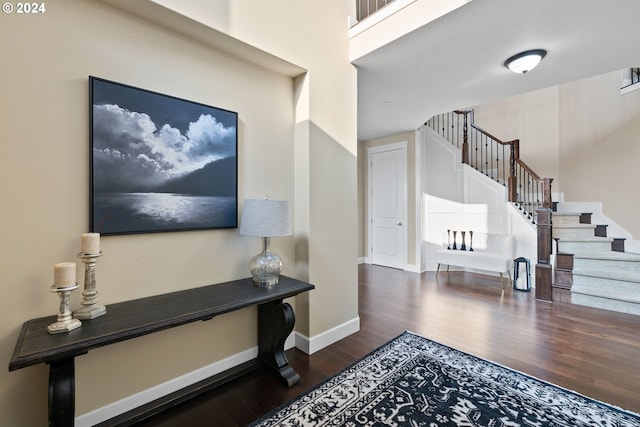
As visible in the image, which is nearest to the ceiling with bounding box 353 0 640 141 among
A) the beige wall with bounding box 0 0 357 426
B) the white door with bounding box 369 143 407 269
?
the beige wall with bounding box 0 0 357 426

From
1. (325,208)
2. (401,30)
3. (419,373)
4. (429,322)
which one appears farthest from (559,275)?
(401,30)

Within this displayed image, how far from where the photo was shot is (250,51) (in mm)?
2107

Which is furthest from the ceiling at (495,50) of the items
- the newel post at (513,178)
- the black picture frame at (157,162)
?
the black picture frame at (157,162)

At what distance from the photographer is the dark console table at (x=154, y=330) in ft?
3.92

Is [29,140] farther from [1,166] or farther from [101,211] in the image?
[101,211]

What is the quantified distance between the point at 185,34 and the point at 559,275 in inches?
200

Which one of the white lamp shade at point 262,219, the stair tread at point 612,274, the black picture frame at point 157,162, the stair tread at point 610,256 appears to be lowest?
the stair tread at point 612,274

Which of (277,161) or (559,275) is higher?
(277,161)

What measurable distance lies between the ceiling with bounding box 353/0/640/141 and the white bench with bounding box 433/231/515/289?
7.78 feet

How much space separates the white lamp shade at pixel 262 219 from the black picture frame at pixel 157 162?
8.5 inches

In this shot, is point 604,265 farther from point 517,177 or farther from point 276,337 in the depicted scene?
point 276,337

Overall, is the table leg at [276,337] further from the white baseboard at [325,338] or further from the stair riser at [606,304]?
the stair riser at [606,304]

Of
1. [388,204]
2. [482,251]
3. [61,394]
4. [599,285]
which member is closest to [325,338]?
[61,394]

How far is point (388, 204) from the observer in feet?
19.4
